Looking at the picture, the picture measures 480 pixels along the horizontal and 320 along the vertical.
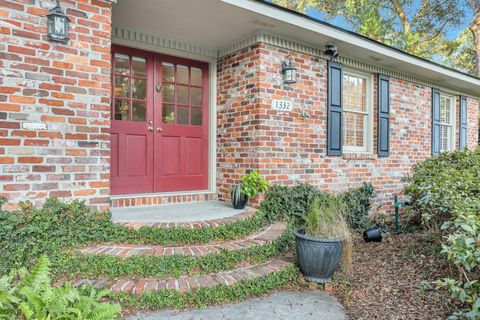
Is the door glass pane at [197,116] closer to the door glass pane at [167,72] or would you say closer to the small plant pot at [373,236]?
the door glass pane at [167,72]

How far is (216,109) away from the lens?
15.6 feet

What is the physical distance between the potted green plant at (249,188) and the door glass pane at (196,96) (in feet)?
4.65

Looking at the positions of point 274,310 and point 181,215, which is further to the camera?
point 181,215

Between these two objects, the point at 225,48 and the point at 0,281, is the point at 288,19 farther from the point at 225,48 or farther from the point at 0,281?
the point at 0,281

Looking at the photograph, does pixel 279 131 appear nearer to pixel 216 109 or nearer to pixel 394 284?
pixel 216 109

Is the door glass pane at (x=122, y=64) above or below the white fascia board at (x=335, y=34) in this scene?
below

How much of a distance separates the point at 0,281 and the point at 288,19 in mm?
3759

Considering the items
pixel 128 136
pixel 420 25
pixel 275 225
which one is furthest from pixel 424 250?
pixel 420 25

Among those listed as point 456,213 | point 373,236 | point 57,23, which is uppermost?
point 57,23

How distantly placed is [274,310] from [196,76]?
11.2 ft

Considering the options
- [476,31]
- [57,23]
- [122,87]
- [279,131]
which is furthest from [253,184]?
[476,31]

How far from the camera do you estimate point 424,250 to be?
11.7 feet

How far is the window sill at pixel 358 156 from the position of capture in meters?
5.08

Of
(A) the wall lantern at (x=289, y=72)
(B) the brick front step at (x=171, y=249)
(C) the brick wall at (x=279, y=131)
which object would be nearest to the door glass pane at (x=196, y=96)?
(C) the brick wall at (x=279, y=131)
